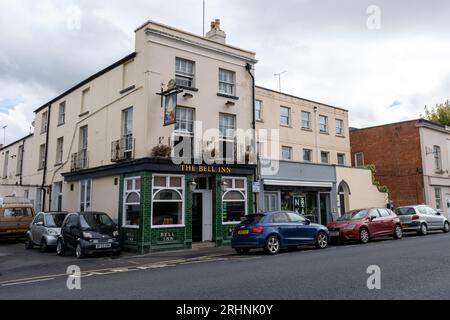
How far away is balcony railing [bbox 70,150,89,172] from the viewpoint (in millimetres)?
20016

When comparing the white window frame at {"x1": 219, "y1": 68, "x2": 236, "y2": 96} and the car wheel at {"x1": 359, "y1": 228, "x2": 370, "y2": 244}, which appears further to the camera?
the white window frame at {"x1": 219, "y1": 68, "x2": 236, "y2": 96}

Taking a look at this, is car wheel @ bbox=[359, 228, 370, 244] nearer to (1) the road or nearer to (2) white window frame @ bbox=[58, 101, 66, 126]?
(1) the road

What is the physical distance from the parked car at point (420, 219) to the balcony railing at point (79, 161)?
16986 mm

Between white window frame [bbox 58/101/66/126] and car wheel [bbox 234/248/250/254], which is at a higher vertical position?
white window frame [bbox 58/101/66/126]

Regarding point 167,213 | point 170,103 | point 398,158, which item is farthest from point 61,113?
point 398,158

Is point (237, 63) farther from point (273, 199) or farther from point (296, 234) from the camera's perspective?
point (296, 234)

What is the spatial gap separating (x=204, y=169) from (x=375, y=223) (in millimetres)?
8015

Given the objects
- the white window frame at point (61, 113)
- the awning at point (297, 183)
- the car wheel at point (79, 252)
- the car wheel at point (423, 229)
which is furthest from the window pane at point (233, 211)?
the white window frame at point (61, 113)

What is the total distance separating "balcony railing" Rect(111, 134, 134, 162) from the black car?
8.96ft

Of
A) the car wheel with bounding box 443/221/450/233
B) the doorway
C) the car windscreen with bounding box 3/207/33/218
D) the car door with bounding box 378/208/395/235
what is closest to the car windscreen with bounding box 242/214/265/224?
the doorway

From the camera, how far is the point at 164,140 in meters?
16.2

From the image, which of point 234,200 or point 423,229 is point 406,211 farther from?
point 234,200

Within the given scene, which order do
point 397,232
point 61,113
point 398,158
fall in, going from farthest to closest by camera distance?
1. point 398,158
2. point 61,113
3. point 397,232
